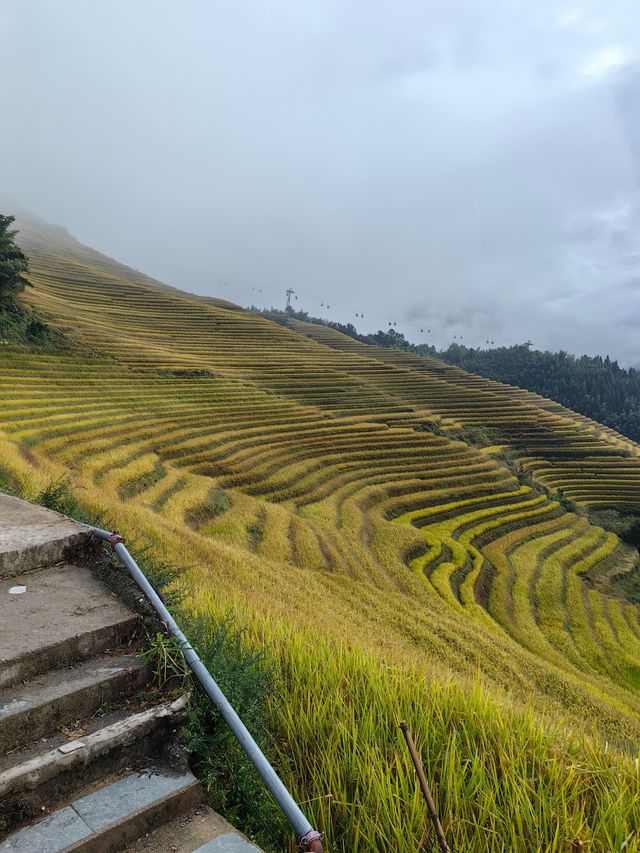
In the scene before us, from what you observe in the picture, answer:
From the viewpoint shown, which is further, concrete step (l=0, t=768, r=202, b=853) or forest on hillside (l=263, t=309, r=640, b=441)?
forest on hillside (l=263, t=309, r=640, b=441)

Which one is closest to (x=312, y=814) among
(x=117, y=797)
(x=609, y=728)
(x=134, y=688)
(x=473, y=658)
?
(x=117, y=797)

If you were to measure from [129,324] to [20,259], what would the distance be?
22073 millimetres

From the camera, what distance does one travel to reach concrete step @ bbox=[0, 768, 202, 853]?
1891 millimetres

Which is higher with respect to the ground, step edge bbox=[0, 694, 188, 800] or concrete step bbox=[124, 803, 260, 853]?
step edge bbox=[0, 694, 188, 800]

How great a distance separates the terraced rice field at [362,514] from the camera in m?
4.33

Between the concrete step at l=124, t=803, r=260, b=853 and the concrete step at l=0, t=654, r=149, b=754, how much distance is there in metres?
0.66

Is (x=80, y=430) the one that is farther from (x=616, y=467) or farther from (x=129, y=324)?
(x=616, y=467)

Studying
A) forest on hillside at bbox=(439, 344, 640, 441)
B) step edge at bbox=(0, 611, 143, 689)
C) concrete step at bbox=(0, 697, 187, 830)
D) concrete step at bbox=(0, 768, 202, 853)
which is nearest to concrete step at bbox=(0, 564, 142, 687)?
step edge at bbox=(0, 611, 143, 689)

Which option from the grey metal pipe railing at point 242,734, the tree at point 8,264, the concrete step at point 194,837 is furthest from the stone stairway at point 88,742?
the tree at point 8,264


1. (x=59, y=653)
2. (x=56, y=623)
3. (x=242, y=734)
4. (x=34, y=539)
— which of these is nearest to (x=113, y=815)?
(x=242, y=734)

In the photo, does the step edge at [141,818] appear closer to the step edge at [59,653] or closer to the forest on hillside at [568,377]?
the step edge at [59,653]

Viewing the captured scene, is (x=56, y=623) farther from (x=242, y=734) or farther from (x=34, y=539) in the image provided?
(x=242, y=734)

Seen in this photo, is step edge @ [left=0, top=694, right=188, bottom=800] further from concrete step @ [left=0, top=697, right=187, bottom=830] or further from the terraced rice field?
the terraced rice field

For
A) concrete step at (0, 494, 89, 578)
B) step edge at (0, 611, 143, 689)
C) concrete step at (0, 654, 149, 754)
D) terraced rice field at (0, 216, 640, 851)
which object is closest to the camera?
concrete step at (0, 654, 149, 754)
